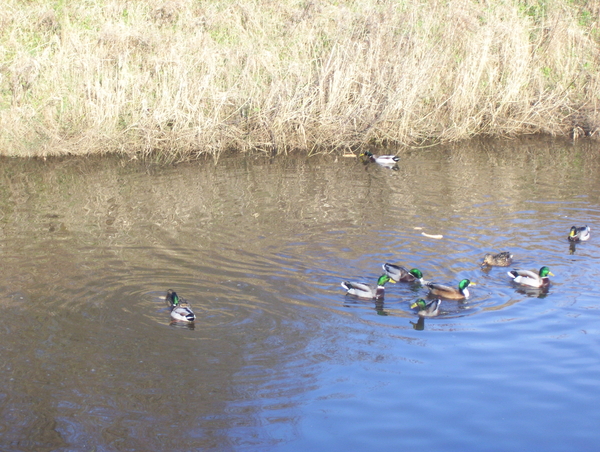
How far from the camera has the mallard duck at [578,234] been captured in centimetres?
1008

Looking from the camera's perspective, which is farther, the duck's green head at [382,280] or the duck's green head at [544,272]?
the duck's green head at [544,272]

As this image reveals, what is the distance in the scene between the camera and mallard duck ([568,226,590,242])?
1008 centimetres

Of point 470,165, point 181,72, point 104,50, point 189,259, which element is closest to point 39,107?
point 104,50

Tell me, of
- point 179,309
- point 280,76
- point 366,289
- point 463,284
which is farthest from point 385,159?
point 179,309

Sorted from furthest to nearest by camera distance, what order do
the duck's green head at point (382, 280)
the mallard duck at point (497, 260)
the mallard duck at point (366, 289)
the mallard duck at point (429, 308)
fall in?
the mallard duck at point (497, 260)
the duck's green head at point (382, 280)
the mallard duck at point (366, 289)
the mallard duck at point (429, 308)

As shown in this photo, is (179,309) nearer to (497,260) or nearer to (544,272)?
(497,260)

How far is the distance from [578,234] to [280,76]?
29.9 ft

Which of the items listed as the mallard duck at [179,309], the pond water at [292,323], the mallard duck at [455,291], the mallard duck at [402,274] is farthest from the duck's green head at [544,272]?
the mallard duck at [179,309]

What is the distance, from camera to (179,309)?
759 centimetres

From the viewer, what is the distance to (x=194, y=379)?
6680 millimetres

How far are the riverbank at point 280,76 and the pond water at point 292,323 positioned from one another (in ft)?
9.36

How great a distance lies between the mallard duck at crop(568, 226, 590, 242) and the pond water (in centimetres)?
16

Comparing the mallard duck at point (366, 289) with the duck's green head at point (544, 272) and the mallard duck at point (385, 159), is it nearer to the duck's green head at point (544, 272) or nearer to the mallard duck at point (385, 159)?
the duck's green head at point (544, 272)

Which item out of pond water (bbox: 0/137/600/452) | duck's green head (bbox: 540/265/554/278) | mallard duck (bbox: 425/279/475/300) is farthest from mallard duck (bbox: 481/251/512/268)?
mallard duck (bbox: 425/279/475/300)
